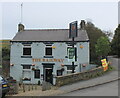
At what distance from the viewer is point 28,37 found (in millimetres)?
24719

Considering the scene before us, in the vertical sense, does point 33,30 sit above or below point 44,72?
above

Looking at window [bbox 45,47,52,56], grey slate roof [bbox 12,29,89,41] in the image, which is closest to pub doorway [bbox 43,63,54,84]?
window [bbox 45,47,52,56]

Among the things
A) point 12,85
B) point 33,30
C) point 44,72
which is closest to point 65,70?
point 44,72

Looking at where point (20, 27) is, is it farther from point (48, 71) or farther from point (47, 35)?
point (48, 71)

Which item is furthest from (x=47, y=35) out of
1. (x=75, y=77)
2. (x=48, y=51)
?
(x=75, y=77)

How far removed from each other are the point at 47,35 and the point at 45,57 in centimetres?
330

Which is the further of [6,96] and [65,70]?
[65,70]

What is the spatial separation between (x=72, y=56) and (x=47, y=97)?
19.2 ft

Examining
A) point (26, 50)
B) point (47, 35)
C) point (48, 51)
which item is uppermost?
point (47, 35)

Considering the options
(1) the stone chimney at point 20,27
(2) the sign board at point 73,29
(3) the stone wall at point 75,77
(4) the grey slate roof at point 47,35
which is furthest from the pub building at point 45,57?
(2) the sign board at point 73,29

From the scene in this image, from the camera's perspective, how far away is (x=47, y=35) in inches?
978

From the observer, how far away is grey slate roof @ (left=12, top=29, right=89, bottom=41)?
77.4ft

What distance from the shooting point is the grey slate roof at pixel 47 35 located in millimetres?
23606

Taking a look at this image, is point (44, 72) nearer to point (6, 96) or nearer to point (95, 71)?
point (95, 71)
